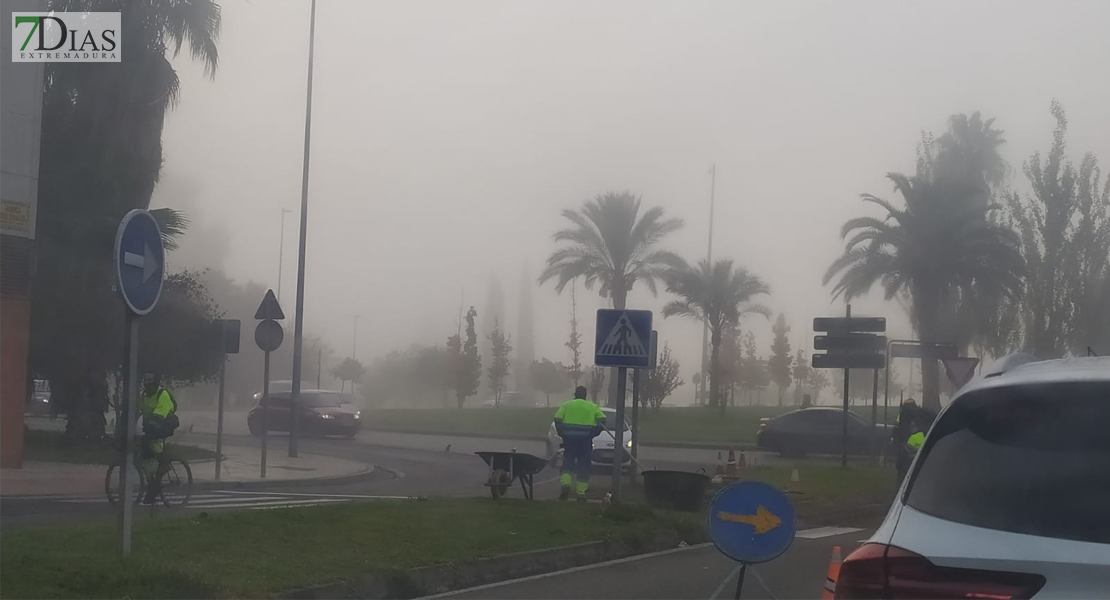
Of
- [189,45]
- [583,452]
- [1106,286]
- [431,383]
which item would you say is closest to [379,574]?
[583,452]

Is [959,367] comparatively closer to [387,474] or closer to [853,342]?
[853,342]

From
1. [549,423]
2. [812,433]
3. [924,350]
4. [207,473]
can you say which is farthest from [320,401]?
[924,350]

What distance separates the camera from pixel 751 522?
655cm

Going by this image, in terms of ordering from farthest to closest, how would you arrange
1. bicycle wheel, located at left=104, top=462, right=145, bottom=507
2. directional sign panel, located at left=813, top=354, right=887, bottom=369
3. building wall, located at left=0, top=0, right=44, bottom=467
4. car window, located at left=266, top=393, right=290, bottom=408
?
car window, located at left=266, top=393, right=290, bottom=408, directional sign panel, located at left=813, top=354, right=887, bottom=369, building wall, located at left=0, top=0, right=44, bottom=467, bicycle wheel, located at left=104, top=462, right=145, bottom=507

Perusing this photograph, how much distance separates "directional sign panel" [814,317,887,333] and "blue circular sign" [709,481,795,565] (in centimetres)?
1879

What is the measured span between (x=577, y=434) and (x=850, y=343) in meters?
10.4

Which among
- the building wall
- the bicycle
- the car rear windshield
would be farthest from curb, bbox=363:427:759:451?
the car rear windshield

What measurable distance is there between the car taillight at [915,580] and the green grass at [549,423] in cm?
3316


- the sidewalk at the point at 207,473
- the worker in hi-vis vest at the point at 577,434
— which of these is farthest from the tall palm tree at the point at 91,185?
the worker in hi-vis vest at the point at 577,434

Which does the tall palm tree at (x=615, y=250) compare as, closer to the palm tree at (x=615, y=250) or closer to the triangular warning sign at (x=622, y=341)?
the palm tree at (x=615, y=250)

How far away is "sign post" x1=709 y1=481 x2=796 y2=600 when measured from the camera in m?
6.52

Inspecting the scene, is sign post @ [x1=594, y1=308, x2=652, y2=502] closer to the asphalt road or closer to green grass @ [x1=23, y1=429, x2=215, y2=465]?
the asphalt road

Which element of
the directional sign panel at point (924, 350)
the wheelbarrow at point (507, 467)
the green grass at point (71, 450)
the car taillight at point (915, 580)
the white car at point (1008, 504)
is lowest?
the green grass at point (71, 450)

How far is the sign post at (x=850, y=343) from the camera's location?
2458cm
